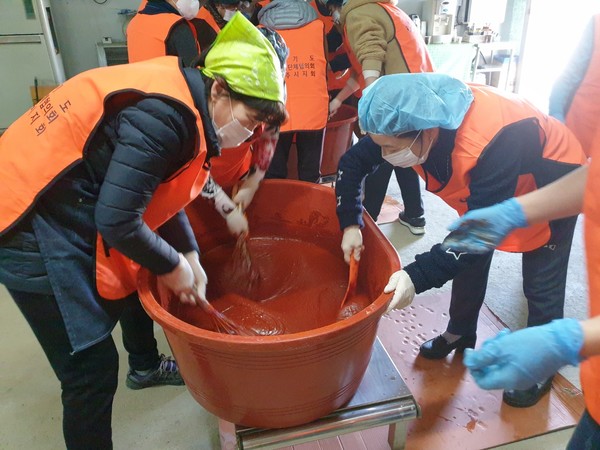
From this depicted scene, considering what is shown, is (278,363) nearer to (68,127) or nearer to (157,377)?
(68,127)

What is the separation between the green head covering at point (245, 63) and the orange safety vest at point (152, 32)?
70 cm

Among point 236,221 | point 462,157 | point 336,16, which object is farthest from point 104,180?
point 336,16

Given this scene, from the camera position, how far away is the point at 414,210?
2.51 meters

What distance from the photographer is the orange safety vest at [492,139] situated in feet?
3.67

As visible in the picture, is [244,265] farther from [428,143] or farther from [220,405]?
[428,143]

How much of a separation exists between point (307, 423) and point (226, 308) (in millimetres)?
486

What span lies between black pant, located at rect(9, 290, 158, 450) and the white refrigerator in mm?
3582

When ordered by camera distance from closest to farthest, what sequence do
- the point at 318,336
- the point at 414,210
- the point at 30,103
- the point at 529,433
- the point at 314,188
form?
the point at 318,336, the point at 529,433, the point at 314,188, the point at 414,210, the point at 30,103

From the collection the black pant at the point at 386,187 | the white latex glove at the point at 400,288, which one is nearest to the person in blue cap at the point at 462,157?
the white latex glove at the point at 400,288

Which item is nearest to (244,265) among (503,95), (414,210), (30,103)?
(503,95)

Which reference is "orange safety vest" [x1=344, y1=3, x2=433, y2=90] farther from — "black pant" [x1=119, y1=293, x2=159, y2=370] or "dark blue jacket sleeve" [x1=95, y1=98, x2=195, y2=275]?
"black pant" [x1=119, y1=293, x2=159, y2=370]

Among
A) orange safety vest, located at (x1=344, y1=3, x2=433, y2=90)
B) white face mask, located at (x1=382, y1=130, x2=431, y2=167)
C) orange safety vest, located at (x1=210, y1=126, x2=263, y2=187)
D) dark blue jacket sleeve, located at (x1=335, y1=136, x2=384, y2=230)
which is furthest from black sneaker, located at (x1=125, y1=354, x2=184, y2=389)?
orange safety vest, located at (x1=344, y1=3, x2=433, y2=90)

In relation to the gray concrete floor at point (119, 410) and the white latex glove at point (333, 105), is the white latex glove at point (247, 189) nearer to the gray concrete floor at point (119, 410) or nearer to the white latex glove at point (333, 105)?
the gray concrete floor at point (119, 410)

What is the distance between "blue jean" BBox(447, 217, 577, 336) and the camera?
1.30 metres
